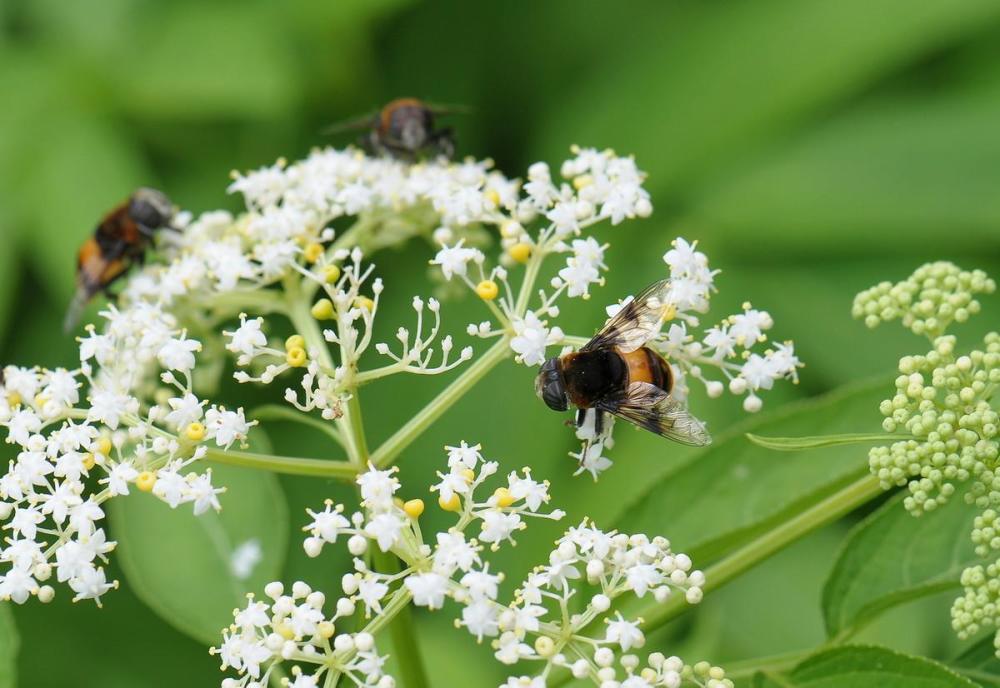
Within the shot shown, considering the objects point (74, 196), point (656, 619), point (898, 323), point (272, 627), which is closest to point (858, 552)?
point (656, 619)

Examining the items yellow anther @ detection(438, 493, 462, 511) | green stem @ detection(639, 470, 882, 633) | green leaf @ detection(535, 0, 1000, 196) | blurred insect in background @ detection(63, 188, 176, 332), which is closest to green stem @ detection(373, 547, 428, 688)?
yellow anther @ detection(438, 493, 462, 511)

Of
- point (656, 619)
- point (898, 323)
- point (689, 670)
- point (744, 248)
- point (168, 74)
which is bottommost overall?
point (689, 670)

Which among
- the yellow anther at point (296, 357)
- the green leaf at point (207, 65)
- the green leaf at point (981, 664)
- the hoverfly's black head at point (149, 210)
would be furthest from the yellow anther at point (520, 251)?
the green leaf at point (207, 65)

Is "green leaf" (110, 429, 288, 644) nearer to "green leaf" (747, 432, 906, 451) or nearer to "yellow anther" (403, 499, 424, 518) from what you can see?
"yellow anther" (403, 499, 424, 518)

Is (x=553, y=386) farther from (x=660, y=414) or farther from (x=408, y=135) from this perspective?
(x=408, y=135)

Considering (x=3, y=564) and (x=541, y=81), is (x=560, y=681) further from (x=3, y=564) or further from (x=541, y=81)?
(x=541, y=81)

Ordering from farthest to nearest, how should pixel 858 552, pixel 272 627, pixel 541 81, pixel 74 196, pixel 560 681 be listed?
pixel 541 81 → pixel 74 196 → pixel 858 552 → pixel 560 681 → pixel 272 627
